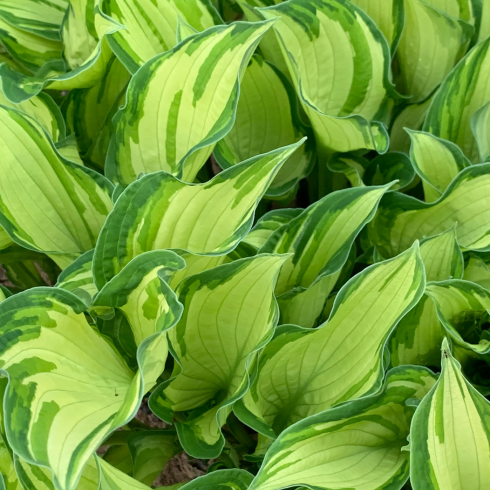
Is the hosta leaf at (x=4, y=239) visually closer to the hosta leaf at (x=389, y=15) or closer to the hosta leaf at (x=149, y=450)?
the hosta leaf at (x=149, y=450)

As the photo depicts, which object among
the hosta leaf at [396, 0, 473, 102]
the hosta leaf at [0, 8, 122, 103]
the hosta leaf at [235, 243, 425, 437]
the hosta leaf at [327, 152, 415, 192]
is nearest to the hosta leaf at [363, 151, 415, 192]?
the hosta leaf at [327, 152, 415, 192]

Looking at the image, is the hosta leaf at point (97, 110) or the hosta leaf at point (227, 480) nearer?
the hosta leaf at point (227, 480)

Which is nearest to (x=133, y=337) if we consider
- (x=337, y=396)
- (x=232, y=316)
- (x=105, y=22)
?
(x=232, y=316)

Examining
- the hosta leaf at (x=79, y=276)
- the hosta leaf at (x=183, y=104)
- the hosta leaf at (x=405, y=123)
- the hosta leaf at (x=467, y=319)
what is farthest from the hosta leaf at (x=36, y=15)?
the hosta leaf at (x=467, y=319)

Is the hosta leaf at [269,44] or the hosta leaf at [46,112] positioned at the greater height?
the hosta leaf at [46,112]

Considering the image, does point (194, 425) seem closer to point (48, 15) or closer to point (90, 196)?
point (90, 196)

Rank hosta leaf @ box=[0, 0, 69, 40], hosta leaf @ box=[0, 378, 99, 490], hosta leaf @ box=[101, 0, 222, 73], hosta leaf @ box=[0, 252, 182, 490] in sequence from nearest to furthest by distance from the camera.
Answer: hosta leaf @ box=[0, 252, 182, 490]
hosta leaf @ box=[0, 378, 99, 490]
hosta leaf @ box=[101, 0, 222, 73]
hosta leaf @ box=[0, 0, 69, 40]

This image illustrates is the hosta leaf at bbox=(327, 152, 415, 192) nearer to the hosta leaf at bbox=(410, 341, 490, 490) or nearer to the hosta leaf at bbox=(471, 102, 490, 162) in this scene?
the hosta leaf at bbox=(471, 102, 490, 162)

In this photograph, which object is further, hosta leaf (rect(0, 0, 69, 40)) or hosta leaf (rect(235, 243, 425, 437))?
hosta leaf (rect(0, 0, 69, 40))
